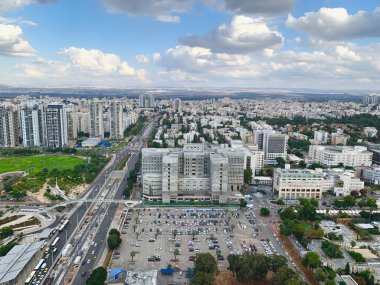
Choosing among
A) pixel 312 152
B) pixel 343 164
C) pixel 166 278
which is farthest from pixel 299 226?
pixel 312 152

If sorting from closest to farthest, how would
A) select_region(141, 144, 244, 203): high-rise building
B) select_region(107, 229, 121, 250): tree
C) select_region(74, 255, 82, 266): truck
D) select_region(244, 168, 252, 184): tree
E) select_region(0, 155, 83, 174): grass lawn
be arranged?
1. select_region(74, 255, 82, 266): truck
2. select_region(107, 229, 121, 250): tree
3. select_region(141, 144, 244, 203): high-rise building
4. select_region(244, 168, 252, 184): tree
5. select_region(0, 155, 83, 174): grass lawn

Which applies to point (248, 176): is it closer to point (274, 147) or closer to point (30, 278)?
point (274, 147)

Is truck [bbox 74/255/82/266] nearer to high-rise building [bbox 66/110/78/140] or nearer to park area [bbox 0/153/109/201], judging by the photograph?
park area [bbox 0/153/109/201]

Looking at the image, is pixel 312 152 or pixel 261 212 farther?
pixel 312 152

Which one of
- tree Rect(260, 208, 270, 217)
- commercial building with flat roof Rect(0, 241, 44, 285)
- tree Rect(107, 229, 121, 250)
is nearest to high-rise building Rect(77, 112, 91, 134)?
tree Rect(260, 208, 270, 217)

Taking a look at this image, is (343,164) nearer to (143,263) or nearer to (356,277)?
(356,277)

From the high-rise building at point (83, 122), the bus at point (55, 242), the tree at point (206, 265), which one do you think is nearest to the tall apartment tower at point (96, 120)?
the high-rise building at point (83, 122)

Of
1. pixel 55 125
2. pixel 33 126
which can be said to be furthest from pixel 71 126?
pixel 33 126

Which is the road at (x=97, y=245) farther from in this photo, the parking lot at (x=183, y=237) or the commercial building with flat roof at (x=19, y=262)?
the commercial building with flat roof at (x=19, y=262)
